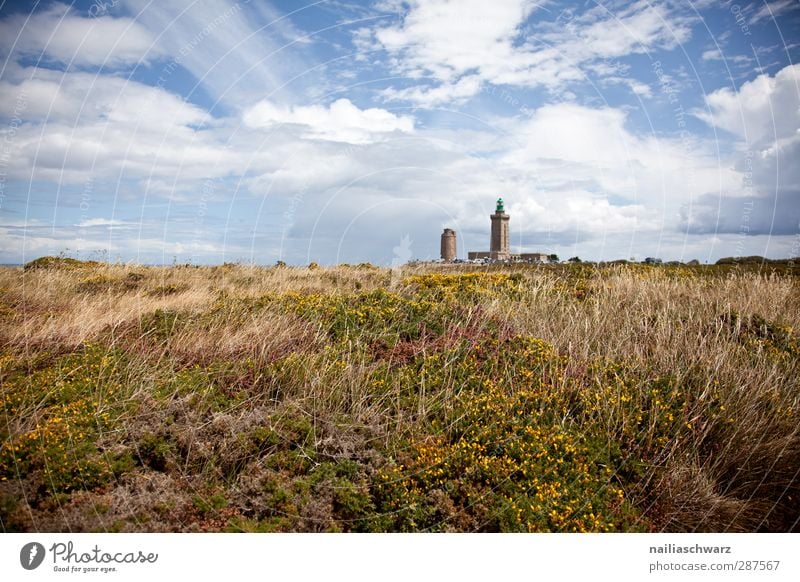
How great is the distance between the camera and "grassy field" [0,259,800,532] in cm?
458

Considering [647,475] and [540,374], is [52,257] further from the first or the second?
[647,475]

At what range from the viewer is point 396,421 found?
5805 millimetres
